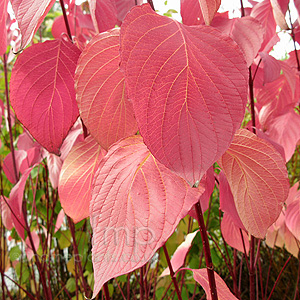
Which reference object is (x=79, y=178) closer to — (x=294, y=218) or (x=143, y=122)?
(x=143, y=122)

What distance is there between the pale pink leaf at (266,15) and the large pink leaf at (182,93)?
0.40 m

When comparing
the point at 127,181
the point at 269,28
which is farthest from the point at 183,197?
the point at 269,28

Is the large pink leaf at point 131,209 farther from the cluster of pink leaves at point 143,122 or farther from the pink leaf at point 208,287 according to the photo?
the pink leaf at point 208,287

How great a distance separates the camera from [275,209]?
272mm

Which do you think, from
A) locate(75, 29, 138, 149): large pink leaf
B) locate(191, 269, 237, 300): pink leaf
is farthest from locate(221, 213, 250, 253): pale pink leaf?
locate(75, 29, 138, 149): large pink leaf

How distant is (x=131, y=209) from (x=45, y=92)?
0.40ft

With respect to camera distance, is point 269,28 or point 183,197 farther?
point 269,28

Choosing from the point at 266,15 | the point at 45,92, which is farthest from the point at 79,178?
the point at 266,15

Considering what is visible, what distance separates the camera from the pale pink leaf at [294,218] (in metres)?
Result: 0.46

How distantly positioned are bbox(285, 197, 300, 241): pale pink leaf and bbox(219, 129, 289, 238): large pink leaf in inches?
8.6

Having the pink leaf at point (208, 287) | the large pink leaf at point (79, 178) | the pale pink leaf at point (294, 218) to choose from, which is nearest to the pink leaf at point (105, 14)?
the large pink leaf at point (79, 178)

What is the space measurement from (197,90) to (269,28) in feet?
1.48

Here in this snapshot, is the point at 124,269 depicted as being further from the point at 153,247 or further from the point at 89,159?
the point at 89,159

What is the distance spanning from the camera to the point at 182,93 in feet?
0.60
